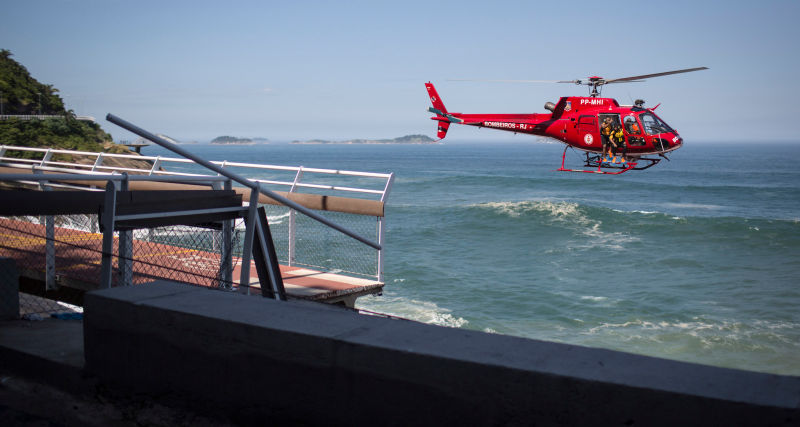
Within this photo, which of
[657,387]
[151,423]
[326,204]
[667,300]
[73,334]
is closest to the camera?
[657,387]

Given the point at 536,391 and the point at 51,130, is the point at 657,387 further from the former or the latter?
the point at 51,130

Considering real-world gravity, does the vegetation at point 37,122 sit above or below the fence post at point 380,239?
above

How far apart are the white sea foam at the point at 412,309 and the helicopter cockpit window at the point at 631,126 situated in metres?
8.60

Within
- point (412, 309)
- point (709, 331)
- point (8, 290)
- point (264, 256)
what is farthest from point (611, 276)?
point (8, 290)

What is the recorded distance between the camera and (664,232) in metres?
34.3

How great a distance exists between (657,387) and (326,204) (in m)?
7.44

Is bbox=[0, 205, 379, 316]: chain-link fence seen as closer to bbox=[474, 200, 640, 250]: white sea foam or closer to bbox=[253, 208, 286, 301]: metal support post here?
bbox=[253, 208, 286, 301]: metal support post

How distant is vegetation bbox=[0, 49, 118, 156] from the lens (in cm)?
5642

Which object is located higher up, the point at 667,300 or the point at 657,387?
the point at 657,387

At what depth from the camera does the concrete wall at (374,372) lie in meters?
2.30

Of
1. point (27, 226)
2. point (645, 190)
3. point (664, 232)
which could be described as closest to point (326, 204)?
point (27, 226)

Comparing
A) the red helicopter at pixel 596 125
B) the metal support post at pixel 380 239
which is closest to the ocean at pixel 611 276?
the red helicopter at pixel 596 125

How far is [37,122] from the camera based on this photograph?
64875mm

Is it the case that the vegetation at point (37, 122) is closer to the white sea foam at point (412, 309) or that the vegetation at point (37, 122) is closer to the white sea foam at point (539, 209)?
the white sea foam at point (539, 209)
